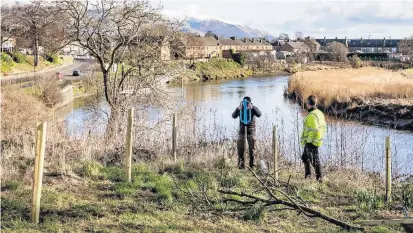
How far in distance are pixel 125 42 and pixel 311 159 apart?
25.4 ft

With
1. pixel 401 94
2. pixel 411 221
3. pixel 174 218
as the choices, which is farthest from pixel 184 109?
pixel 401 94

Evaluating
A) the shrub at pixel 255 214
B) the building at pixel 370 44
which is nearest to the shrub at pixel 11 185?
the shrub at pixel 255 214

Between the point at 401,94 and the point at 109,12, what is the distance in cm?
2369

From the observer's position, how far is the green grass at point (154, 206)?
6652 millimetres

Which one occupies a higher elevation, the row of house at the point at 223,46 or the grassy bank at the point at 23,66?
the row of house at the point at 223,46

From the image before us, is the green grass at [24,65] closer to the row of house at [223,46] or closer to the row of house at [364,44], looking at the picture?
the row of house at [223,46]

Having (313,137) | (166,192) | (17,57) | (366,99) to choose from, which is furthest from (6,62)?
(166,192)

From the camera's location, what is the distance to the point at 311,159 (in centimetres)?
1015

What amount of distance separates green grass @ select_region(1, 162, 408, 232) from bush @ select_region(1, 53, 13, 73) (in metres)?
39.2

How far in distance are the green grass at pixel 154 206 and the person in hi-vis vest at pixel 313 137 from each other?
2.15 feet

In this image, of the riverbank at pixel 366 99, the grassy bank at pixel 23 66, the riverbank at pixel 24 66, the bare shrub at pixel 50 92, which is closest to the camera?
the riverbank at pixel 366 99

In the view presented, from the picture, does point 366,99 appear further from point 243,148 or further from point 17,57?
point 17,57

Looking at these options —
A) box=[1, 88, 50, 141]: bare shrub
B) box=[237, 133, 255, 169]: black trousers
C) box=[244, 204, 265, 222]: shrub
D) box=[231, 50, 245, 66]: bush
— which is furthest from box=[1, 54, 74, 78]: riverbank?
box=[244, 204, 265, 222]: shrub

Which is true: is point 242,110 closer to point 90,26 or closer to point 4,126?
point 90,26
